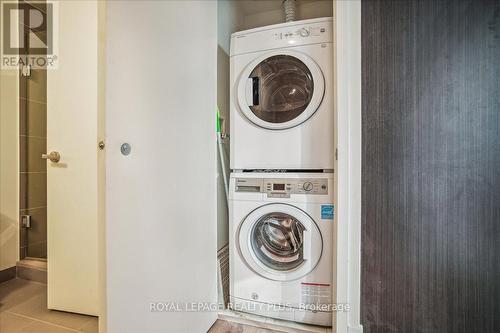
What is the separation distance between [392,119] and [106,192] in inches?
49.6

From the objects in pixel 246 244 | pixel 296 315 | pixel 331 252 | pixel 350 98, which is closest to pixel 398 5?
pixel 350 98

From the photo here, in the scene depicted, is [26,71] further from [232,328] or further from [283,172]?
[232,328]

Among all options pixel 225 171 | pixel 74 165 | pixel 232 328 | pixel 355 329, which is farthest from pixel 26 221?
pixel 355 329

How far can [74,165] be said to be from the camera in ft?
4.50

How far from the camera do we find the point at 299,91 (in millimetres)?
1417

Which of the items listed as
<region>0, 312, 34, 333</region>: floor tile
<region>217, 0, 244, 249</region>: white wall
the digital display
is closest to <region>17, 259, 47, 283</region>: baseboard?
<region>0, 312, 34, 333</region>: floor tile

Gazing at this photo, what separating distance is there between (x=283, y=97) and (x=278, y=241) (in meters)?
0.93

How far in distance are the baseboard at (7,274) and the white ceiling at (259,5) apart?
2852 mm

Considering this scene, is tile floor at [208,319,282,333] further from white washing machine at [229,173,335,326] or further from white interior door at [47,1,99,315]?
white interior door at [47,1,99,315]

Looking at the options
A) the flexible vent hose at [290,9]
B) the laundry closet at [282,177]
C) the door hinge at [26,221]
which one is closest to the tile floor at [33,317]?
the door hinge at [26,221]

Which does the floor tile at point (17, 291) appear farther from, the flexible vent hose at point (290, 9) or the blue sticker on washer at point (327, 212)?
the flexible vent hose at point (290, 9)

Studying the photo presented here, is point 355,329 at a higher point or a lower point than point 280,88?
lower

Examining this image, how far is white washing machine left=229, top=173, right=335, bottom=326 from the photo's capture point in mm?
1280

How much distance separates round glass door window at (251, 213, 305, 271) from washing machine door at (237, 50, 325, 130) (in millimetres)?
592
